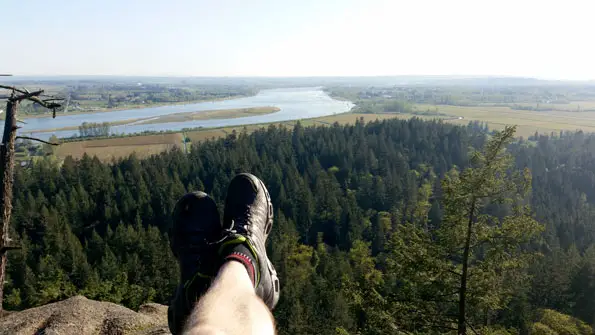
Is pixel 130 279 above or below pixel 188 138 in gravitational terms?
below

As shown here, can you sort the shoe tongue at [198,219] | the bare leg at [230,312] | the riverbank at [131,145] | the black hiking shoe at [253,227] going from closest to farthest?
the bare leg at [230,312]
the black hiking shoe at [253,227]
the shoe tongue at [198,219]
the riverbank at [131,145]

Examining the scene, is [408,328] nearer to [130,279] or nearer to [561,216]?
[130,279]

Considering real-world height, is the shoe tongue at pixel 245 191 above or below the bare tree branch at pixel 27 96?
below

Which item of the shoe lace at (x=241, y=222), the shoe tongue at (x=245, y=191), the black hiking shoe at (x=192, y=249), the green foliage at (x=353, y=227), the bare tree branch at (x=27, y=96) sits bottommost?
the green foliage at (x=353, y=227)

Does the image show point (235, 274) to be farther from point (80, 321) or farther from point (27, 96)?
point (27, 96)

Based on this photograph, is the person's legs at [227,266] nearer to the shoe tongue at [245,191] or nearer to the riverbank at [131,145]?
the shoe tongue at [245,191]

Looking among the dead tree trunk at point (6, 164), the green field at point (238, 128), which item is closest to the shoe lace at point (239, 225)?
the dead tree trunk at point (6, 164)

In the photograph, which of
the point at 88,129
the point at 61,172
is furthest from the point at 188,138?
the point at 61,172

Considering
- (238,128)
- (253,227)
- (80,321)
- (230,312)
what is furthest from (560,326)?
(238,128)
